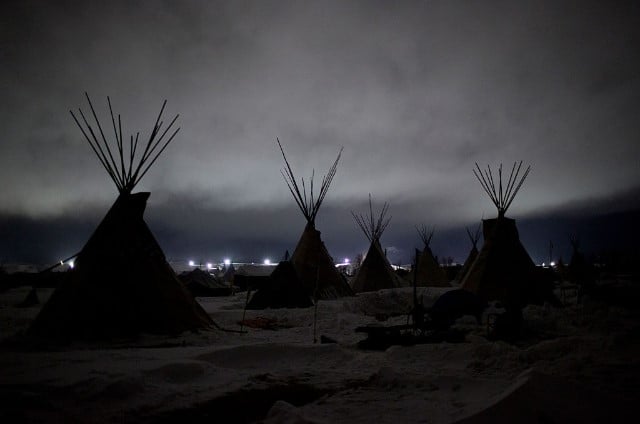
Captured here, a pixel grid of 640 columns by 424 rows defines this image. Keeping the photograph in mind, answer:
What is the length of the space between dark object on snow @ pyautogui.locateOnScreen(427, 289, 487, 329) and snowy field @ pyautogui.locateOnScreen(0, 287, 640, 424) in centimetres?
124

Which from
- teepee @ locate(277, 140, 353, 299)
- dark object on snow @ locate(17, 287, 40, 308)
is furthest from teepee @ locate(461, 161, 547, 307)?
dark object on snow @ locate(17, 287, 40, 308)

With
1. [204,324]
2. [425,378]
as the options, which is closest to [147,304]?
[204,324]

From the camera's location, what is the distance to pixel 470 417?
1.96 meters

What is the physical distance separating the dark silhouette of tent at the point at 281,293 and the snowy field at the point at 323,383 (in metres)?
4.66

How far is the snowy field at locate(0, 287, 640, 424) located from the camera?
212 centimetres

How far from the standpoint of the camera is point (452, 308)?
20.4 ft

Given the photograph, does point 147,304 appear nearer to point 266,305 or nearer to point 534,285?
point 266,305

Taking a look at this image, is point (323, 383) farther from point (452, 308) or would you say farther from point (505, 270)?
point (505, 270)

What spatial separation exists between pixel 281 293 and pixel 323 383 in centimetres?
675

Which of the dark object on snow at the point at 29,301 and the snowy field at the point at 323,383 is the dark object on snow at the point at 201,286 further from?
the snowy field at the point at 323,383

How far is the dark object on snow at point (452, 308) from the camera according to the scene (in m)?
6.03

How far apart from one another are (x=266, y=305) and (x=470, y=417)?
8.22 meters

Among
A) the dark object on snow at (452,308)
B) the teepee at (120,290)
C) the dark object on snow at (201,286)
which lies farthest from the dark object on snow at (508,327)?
the dark object on snow at (201,286)

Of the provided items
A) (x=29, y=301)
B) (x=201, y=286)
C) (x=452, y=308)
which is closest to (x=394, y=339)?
(x=452, y=308)
